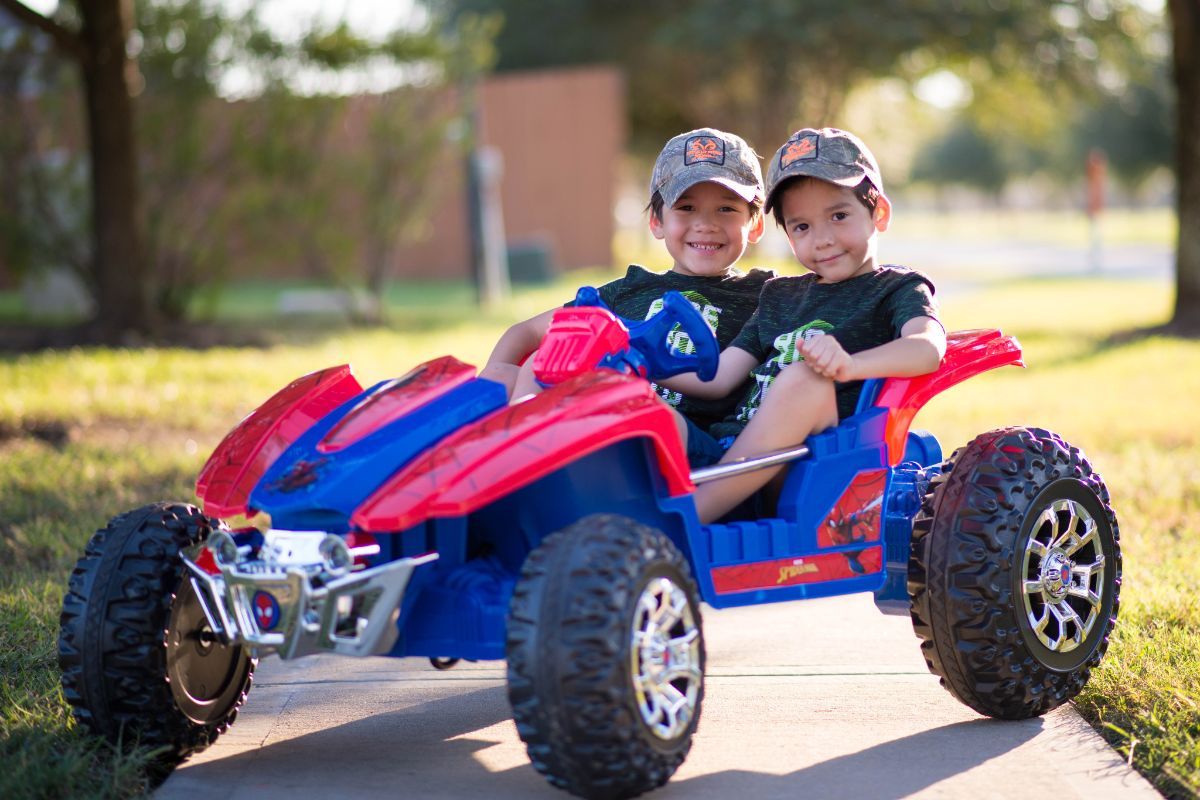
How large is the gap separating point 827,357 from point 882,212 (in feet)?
2.14

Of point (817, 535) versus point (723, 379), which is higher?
point (723, 379)

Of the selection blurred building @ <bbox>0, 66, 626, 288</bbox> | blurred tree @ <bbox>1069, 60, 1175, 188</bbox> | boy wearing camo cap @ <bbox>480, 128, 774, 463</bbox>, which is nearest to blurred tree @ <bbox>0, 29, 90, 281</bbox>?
boy wearing camo cap @ <bbox>480, 128, 774, 463</bbox>

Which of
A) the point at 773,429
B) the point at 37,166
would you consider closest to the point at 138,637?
the point at 773,429

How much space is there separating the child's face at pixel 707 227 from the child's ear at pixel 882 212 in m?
0.39

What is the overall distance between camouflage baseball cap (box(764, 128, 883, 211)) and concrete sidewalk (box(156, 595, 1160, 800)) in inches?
50.7

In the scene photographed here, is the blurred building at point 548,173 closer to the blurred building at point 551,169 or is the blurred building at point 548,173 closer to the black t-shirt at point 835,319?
the blurred building at point 551,169

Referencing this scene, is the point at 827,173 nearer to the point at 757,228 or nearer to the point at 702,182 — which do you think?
the point at 702,182

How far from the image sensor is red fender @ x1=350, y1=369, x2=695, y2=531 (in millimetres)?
2863

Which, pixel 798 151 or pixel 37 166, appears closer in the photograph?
pixel 798 151

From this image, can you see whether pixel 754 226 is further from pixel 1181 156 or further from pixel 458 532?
pixel 1181 156

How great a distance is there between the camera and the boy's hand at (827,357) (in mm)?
3447

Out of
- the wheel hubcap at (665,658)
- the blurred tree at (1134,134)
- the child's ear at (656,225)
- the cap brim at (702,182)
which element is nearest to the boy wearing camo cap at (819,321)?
the cap brim at (702,182)

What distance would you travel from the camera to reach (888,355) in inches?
139

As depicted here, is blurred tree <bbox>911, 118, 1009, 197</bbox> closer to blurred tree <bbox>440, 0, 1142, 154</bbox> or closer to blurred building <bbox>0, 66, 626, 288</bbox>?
blurred tree <bbox>440, 0, 1142, 154</bbox>
